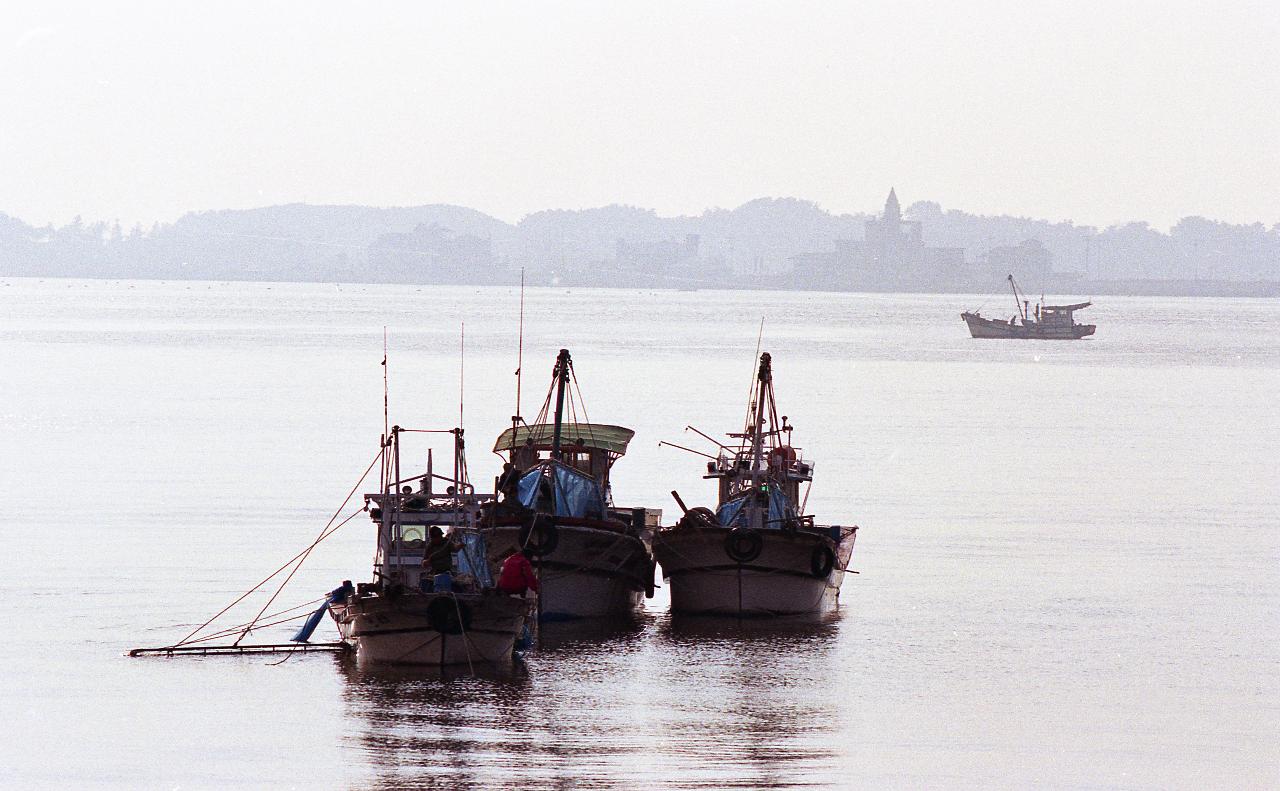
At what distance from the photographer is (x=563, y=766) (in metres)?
29.3

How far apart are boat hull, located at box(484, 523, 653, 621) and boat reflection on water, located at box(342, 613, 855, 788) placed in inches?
18.4

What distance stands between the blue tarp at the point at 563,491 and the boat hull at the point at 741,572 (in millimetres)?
1869

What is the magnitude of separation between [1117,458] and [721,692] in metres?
56.6

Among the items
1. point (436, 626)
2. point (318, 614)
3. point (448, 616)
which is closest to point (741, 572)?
point (318, 614)

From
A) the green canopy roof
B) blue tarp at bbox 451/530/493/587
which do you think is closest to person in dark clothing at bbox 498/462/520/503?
the green canopy roof

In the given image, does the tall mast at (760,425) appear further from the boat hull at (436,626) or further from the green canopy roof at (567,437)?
the boat hull at (436,626)

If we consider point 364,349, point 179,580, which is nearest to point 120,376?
point 364,349

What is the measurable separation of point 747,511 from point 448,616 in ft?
35.1

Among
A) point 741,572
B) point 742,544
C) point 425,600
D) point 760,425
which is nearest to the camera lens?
point 425,600

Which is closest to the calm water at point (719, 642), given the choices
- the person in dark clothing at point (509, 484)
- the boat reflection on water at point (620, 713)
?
the boat reflection on water at point (620, 713)

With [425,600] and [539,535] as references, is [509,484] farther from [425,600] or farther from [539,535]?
[425,600]

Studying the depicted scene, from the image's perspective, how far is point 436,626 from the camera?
1422 inches

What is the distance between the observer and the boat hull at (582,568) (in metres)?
42.0

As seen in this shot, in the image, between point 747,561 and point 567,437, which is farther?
point 567,437
